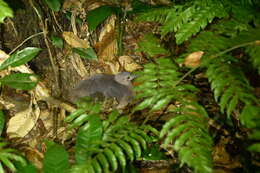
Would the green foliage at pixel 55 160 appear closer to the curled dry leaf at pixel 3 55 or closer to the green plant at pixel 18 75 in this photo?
the green plant at pixel 18 75

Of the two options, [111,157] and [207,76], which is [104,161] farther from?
[207,76]

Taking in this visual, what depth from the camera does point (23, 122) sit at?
9.00 feet

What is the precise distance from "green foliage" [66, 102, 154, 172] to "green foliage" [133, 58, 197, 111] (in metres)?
0.22

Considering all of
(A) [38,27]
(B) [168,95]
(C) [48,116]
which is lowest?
(B) [168,95]

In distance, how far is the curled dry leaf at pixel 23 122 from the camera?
269 cm

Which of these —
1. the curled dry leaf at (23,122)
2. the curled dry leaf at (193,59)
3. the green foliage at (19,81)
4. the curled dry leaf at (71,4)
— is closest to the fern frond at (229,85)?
the curled dry leaf at (193,59)

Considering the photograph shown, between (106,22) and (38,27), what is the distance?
788mm

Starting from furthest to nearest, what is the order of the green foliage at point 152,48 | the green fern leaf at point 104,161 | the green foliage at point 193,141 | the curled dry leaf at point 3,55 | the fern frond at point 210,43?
the curled dry leaf at point 3,55 → the green foliage at point 152,48 → the fern frond at point 210,43 → the green fern leaf at point 104,161 → the green foliage at point 193,141

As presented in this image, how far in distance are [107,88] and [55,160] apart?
933 mm

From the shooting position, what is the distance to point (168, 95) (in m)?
1.74

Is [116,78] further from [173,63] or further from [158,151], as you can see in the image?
[173,63]

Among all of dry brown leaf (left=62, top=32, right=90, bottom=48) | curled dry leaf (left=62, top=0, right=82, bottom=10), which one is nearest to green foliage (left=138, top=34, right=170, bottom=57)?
dry brown leaf (left=62, top=32, right=90, bottom=48)

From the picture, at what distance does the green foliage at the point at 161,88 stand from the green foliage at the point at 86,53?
1.32 m

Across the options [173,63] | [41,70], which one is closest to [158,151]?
[173,63]
